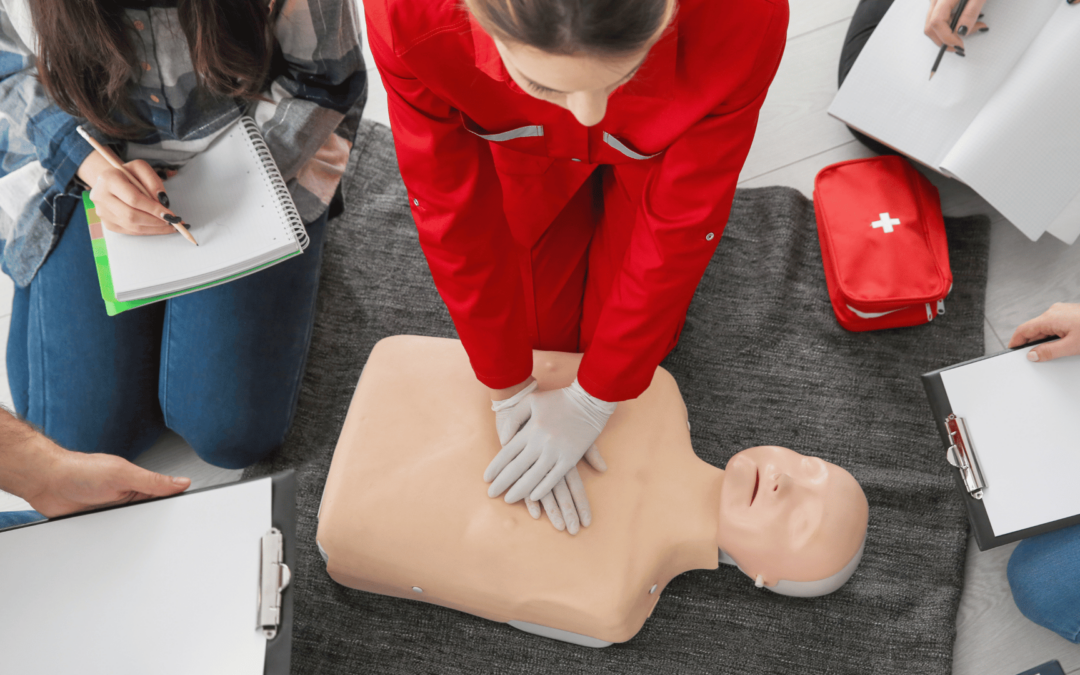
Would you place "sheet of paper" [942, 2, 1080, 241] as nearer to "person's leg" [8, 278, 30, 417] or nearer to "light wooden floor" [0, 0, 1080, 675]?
"light wooden floor" [0, 0, 1080, 675]

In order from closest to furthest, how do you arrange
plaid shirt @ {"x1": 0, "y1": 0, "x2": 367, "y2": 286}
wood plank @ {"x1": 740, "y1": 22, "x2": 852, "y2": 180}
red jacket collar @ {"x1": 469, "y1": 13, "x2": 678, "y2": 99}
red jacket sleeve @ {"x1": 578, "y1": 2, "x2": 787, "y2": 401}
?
→ red jacket collar @ {"x1": 469, "y1": 13, "x2": 678, "y2": 99}, red jacket sleeve @ {"x1": 578, "y1": 2, "x2": 787, "y2": 401}, plaid shirt @ {"x1": 0, "y1": 0, "x2": 367, "y2": 286}, wood plank @ {"x1": 740, "y1": 22, "x2": 852, "y2": 180}

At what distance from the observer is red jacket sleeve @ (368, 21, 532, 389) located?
87 centimetres

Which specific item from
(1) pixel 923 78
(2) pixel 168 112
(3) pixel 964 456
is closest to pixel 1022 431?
(3) pixel 964 456

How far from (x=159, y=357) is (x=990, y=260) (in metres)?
1.55

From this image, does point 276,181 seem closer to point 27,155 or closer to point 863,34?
point 27,155

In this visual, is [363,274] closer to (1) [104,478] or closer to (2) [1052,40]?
(1) [104,478]

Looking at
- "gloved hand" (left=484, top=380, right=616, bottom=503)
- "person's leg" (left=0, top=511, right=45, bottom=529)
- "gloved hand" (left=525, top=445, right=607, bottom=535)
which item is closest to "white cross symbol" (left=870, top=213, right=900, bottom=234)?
"gloved hand" (left=484, top=380, right=616, bottom=503)

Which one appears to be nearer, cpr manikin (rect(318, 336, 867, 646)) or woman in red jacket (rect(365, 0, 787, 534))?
woman in red jacket (rect(365, 0, 787, 534))

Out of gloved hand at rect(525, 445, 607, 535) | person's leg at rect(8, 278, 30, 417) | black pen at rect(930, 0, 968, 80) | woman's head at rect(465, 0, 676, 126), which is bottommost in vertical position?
person's leg at rect(8, 278, 30, 417)

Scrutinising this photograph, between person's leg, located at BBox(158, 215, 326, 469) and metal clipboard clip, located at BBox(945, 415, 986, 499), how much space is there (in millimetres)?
1065

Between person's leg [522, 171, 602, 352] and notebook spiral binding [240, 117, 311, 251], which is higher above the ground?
notebook spiral binding [240, 117, 311, 251]

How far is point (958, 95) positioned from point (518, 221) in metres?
0.81

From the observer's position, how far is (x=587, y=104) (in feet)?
1.94

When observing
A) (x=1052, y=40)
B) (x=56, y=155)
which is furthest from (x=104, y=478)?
(x=1052, y=40)
